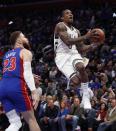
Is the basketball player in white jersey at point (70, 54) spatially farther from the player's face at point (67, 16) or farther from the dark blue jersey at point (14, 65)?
the dark blue jersey at point (14, 65)

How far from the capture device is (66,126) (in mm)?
12445

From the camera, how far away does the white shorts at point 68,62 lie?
890 cm

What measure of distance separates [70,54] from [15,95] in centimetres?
181

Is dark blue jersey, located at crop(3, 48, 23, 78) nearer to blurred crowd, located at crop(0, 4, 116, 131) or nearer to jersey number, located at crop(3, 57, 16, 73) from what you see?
Result: jersey number, located at crop(3, 57, 16, 73)

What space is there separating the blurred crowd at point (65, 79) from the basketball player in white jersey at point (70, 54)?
0.79 meters

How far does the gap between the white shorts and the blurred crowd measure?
2.81 feet

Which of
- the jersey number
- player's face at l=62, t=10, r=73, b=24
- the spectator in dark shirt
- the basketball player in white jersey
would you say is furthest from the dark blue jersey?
the spectator in dark shirt

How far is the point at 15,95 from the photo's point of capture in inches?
299

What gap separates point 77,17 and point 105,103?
1073 cm

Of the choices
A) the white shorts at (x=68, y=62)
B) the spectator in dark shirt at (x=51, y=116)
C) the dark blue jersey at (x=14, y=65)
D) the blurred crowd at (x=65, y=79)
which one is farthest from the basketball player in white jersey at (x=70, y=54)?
the spectator in dark shirt at (x=51, y=116)

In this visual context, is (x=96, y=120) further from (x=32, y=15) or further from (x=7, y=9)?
(x=7, y=9)

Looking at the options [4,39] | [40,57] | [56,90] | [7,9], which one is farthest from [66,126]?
[7,9]

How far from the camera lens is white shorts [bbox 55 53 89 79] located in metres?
8.90

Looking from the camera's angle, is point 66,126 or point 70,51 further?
point 66,126
